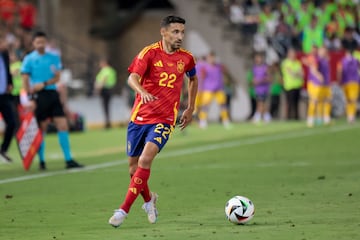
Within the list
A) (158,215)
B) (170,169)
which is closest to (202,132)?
(170,169)

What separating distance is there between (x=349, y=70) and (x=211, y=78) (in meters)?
4.20

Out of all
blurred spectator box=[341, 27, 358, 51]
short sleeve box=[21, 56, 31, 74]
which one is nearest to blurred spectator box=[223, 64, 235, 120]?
blurred spectator box=[341, 27, 358, 51]

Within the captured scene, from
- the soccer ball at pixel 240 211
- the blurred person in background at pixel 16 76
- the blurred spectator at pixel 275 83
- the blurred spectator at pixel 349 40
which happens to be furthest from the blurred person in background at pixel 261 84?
the soccer ball at pixel 240 211

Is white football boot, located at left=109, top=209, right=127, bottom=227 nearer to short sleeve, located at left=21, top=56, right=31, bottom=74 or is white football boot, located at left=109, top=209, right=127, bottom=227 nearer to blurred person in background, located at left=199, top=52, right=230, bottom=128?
short sleeve, located at left=21, top=56, right=31, bottom=74

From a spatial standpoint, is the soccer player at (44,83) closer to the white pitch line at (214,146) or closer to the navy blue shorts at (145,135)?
the white pitch line at (214,146)

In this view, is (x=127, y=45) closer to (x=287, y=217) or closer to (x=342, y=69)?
(x=342, y=69)

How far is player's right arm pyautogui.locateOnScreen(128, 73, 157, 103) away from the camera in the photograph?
11.2 meters

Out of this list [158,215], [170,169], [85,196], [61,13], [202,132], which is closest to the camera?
[158,215]

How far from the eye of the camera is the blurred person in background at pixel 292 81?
36250 millimetres

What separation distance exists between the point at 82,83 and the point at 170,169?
69.1 ft

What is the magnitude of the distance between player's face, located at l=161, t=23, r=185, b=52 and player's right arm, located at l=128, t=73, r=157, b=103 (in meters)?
0.50

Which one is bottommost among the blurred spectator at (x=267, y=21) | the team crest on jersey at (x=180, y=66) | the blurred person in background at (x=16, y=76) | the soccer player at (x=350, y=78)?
the team crest on jersey at (x=180, y=66)

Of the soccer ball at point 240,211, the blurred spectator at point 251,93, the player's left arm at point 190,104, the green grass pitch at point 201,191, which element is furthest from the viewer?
the blurred spectator at point 251,93

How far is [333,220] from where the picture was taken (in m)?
11.4
